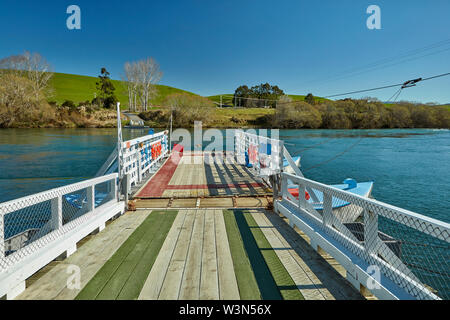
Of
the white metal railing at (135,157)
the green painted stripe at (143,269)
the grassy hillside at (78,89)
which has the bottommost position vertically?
the green painted stripe at (143,269)

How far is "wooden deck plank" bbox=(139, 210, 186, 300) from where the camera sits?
107 inches

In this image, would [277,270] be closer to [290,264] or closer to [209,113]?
[290,264]

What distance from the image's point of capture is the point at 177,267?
3307 millimetres

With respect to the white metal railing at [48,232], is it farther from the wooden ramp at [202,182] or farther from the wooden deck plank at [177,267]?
the wooden ramp at [202,182]

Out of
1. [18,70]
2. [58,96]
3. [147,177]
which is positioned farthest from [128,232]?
[58,96]

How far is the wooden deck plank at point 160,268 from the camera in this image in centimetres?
273

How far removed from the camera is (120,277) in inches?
120

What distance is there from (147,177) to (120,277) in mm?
6177

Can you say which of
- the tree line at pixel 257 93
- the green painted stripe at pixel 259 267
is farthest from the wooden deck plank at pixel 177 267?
the tree line at pixel 257 93

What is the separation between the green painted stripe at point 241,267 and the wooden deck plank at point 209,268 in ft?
0.85

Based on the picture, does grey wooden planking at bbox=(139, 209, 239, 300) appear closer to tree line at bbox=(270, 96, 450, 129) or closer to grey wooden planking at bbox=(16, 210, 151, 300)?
grey wooden planking at bbox=(16, 210, 151, 300)

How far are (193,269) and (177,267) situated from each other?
8.6 inches

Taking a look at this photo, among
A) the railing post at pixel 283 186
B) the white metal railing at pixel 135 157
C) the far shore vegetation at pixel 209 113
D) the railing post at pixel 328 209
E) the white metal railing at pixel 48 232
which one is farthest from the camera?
the far shore vegetation at pixel 209 113
